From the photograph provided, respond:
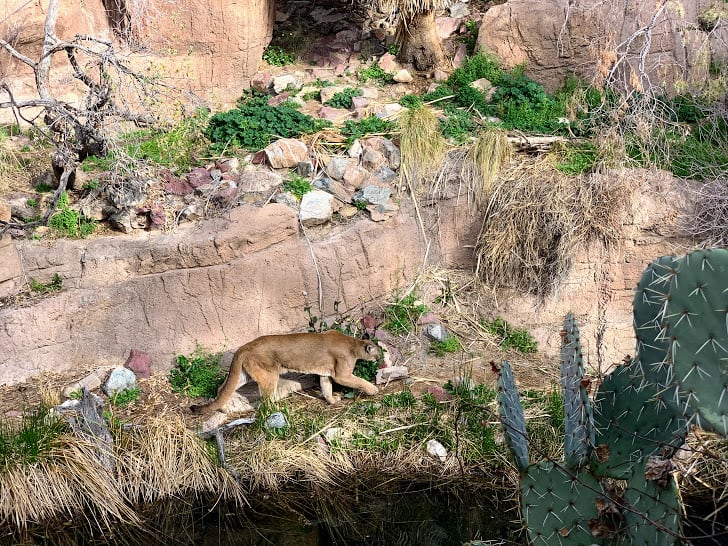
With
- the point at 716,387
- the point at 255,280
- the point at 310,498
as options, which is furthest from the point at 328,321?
the point at 716,387

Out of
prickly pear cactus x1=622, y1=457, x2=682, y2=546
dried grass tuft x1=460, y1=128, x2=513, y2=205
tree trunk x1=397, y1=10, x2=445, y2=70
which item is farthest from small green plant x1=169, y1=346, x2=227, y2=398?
tree trunk x1=397, y1=10, x2=445, y2=70

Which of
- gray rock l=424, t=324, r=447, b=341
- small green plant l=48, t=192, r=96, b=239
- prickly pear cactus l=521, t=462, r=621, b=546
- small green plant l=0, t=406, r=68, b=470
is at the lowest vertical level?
gray rock l=424, t=324, r=447, b=341

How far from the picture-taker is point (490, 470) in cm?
803

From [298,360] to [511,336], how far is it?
8.54 ft

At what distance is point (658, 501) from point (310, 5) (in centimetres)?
931

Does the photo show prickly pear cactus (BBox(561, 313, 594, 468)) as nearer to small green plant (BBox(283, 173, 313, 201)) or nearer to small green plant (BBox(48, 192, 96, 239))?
small green plant (BBox(283, 173, 313, 201))

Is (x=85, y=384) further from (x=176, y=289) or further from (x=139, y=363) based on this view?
(x=176, y=289)

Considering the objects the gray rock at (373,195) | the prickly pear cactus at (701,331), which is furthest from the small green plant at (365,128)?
the prickly pear cactus at (701,331)

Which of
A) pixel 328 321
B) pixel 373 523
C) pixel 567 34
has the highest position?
pixel 567 34

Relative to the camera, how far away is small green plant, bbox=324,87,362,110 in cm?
1105

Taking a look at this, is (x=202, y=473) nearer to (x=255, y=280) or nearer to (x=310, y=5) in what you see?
(x=255, y=280)

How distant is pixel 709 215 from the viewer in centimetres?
956

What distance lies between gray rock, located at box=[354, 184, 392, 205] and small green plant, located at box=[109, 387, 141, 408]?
3.22 metres

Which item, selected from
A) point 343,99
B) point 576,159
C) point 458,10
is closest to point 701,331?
point 576,159
